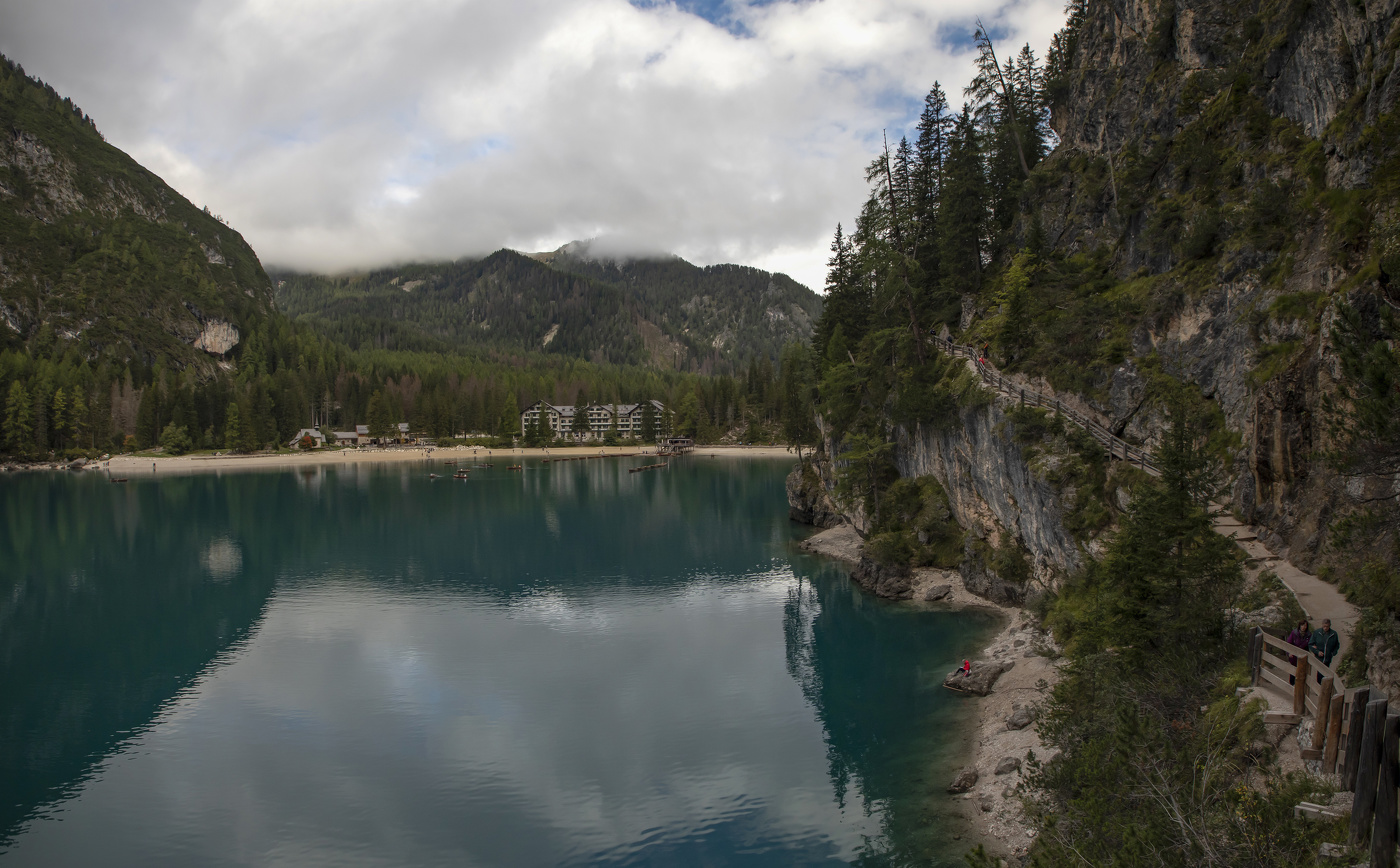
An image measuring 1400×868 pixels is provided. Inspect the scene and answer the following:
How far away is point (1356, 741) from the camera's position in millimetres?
11391

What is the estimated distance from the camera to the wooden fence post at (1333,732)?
12.4 meters

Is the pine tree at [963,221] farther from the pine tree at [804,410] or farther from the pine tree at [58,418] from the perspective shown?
the pine tree at [58,418]

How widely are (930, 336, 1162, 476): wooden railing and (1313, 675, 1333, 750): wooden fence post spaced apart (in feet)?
37.3

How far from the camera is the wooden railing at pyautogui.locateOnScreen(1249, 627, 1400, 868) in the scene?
9.88 metres

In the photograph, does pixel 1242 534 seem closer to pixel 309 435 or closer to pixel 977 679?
pixel 977 679

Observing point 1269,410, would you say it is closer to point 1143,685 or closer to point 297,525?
point 1143,685

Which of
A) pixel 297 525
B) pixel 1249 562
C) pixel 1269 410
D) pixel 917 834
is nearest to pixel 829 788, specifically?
pixel 917 834

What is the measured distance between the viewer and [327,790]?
84.0 ft

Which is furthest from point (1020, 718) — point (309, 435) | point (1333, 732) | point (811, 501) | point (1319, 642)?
point (309, 435)

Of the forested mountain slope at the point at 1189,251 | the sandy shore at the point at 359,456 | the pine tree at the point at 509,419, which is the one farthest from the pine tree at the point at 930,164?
the pine tree at the point at 509,419

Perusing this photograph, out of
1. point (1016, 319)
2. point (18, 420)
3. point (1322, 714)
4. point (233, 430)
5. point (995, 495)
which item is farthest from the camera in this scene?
point (233, 430)

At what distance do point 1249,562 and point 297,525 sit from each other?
277 feet

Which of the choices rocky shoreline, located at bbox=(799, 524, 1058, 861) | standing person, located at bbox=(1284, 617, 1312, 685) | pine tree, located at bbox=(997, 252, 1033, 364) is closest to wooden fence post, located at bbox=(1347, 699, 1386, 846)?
standing person, located at bbox=(1284, 617, 1312, 685)

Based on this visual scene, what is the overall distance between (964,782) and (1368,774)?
14.6m
